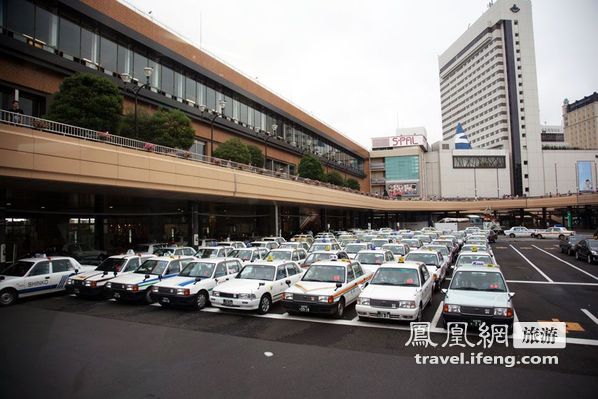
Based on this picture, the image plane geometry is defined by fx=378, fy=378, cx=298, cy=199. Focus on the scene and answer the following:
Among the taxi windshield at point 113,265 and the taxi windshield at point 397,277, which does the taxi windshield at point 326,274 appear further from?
the taxi windshield at point 113,265

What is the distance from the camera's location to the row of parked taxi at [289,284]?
31.6ft

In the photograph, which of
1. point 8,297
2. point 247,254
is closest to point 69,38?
point 247,254

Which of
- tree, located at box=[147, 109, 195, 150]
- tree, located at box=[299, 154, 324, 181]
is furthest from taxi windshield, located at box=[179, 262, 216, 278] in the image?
tree, located at box=[299, 154, 324, 181]

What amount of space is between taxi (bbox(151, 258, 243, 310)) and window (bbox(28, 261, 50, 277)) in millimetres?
4926

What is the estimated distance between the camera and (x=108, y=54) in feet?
102

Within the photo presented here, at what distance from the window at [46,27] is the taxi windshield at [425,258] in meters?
28.0

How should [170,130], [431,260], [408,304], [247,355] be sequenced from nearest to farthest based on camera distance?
[247,355]
[408,304]
[431,260]
[170,130]

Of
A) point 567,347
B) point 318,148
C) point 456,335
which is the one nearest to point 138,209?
point 456,335

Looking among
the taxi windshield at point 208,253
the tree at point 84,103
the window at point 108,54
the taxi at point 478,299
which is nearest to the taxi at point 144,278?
the taxi windshield at point 208,253

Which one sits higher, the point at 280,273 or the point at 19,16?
the point at 19,16

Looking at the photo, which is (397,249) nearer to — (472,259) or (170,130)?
(472,259)

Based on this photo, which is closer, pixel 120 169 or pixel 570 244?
pixel 120 169

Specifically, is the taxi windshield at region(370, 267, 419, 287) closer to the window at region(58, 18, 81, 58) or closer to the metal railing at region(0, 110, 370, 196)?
the metal railing at region(0, 110, 370, 196)

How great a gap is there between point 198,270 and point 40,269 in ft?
19.8
